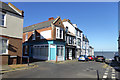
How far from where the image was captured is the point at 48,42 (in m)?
22.5

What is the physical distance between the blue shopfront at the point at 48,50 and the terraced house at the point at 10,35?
804cm

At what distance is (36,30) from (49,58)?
828 cm

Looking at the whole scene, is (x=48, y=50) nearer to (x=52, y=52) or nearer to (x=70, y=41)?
(x=52, y=52)

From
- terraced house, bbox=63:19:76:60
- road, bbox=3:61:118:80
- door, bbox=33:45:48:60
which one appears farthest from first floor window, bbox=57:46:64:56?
road, bbox=3:61:118:80

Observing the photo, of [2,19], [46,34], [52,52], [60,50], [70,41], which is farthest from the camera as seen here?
[70,41]

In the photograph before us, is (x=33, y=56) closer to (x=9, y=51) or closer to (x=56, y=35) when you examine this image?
(x=56, y=35)

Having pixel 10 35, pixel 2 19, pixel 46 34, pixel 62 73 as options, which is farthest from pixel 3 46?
pixel 46 34

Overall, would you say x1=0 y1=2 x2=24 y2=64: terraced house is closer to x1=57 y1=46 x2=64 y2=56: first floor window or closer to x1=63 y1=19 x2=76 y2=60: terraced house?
x1=57 y1=46 x2=64 y2=56: first floor window

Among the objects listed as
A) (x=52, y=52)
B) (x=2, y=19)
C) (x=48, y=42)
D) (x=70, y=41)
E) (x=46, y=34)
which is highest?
(x=2, y=19)

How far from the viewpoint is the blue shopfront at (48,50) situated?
875 inches

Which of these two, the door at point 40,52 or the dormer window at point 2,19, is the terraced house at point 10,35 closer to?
the dormer window at point 2,19

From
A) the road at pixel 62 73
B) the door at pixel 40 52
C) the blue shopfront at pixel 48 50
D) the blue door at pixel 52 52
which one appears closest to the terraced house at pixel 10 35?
the road at pixel 62 73

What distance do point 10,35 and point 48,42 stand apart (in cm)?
934

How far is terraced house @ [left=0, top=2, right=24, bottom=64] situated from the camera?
43.7ft
